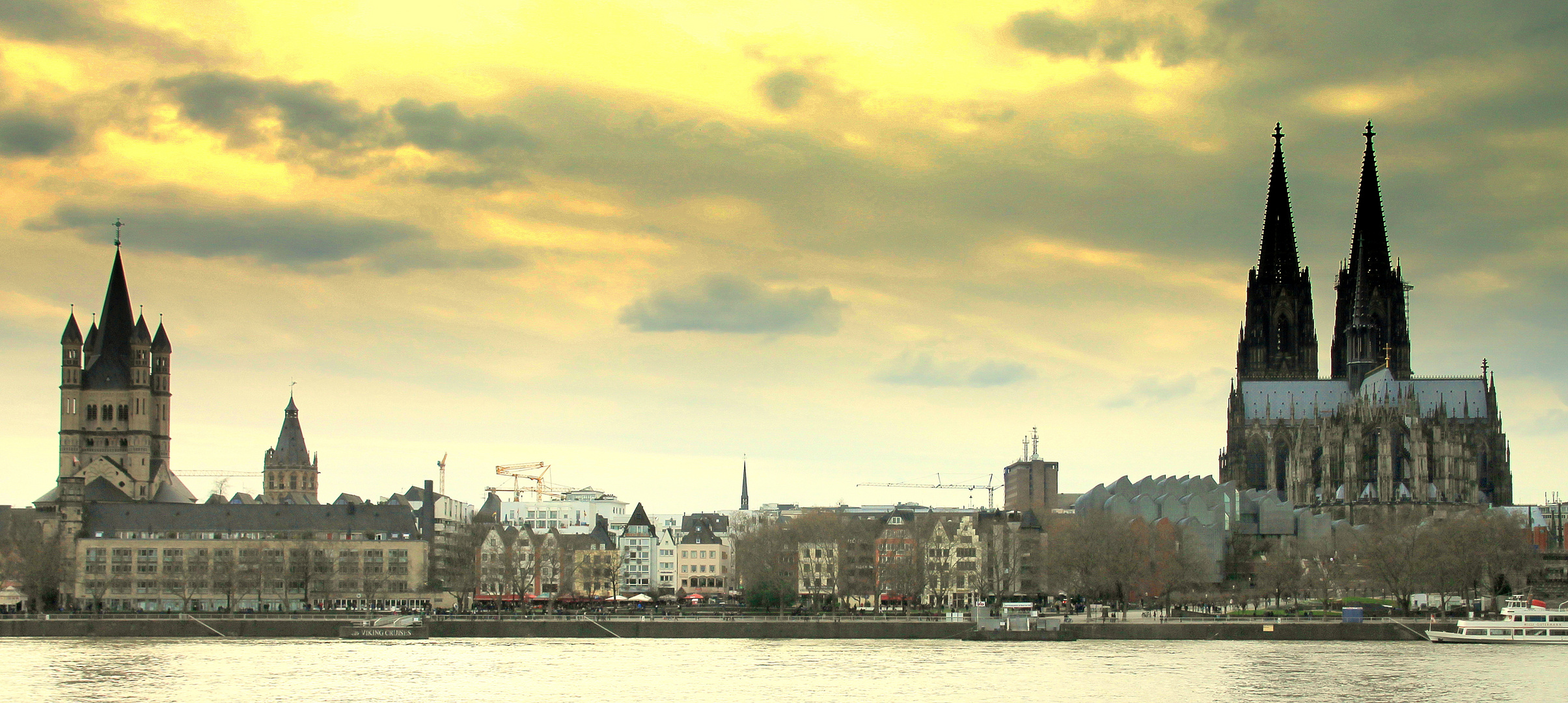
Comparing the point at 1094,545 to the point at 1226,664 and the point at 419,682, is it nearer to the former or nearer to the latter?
the point at 1226,664

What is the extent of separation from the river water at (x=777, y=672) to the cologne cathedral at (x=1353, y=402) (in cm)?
6445

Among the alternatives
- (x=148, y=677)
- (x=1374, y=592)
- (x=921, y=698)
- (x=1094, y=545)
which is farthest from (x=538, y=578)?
(x=921, y=698)

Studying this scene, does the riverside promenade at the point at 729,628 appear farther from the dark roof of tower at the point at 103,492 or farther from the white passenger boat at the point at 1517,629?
the dark roof of tower at the point at 103,492

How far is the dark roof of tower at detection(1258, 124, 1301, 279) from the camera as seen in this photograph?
616 ft

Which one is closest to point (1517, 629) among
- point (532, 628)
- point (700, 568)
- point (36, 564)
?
point (532, 628)

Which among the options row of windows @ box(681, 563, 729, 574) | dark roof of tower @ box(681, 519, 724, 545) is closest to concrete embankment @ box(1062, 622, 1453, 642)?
row of windows @ box(681, 563, 729, 574)

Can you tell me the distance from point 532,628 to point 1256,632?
4151cm

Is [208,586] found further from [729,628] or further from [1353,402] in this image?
[1353,402]

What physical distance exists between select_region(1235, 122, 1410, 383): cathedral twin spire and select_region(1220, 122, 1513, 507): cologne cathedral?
12 centimetres

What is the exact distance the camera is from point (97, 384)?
185 m

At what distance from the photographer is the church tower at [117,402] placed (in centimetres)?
18350

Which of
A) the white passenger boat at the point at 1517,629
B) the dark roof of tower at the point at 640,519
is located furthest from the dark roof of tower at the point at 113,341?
the white passenger boat at the point at 1517,629

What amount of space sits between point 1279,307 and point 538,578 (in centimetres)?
7768

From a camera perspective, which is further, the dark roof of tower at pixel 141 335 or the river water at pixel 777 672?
the dark roof of tower at pixel 141 335
